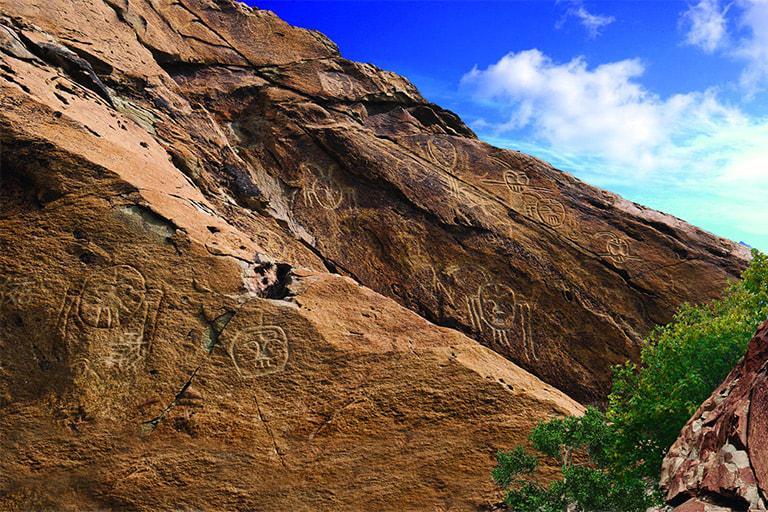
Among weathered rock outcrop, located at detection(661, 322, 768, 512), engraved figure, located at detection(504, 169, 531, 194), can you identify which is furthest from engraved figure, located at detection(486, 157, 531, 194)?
weathered rock outcrop, located at detection(661, 322, 768, 512)

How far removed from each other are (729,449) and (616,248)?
42.8 feet

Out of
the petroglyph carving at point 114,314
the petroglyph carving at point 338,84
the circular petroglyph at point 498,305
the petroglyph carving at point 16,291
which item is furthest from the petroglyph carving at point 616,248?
the petroglyph carving at point 16,291

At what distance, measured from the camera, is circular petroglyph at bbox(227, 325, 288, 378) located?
36.2 feet

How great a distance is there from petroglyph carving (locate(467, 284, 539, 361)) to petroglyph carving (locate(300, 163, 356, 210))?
16.5 feet

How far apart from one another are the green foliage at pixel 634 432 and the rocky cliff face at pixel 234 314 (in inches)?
58.0

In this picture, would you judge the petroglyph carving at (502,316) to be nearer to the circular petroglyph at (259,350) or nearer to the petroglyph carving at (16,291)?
the circular petroglyph at (259,350)

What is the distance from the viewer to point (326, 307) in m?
12.1

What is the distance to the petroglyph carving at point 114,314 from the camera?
1071 cm

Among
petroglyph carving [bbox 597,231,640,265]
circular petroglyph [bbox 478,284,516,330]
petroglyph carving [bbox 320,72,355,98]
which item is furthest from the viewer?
petroglyph carving [bbox 320,72,355,98]

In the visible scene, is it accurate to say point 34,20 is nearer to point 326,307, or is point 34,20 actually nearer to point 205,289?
point 205,289

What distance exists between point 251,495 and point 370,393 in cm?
266

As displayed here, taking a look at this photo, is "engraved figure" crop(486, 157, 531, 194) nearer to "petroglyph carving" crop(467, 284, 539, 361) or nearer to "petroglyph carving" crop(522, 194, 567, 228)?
"petroglyph carving" crop(522, 194, 567, 228)

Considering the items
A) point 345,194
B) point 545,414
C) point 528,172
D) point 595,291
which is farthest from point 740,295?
point 345,194

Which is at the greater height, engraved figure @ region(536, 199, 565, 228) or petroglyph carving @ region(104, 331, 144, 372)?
engraved figure @ region(536, 199, 565, 228)
